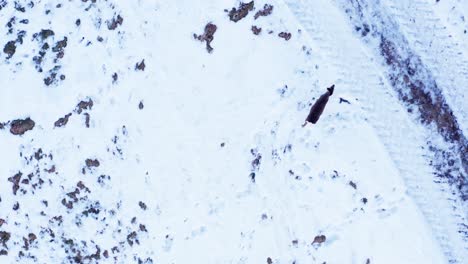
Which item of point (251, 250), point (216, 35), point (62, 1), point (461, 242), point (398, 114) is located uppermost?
point (62, 1)

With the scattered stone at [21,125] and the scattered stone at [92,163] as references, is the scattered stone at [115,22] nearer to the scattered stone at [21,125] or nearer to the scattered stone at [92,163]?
the scattered stone at [21,125]

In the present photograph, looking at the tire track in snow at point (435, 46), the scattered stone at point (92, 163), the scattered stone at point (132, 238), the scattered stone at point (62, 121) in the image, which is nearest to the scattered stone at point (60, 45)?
the scattered stone at point (62, 121)

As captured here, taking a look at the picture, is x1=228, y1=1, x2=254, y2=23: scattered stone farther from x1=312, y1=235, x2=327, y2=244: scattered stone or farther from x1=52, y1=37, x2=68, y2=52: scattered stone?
x1=312, y1=235, x2=327, y2=244: scattered stone

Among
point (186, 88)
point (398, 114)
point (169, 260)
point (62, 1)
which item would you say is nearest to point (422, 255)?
point (398, 114)

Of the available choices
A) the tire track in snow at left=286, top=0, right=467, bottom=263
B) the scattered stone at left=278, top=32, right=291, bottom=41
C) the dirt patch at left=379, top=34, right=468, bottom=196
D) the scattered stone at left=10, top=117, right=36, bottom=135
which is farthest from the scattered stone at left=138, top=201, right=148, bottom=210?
the dirt patch at left=379, top=34, right=468, bottom=196

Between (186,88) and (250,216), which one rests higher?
(186,88)

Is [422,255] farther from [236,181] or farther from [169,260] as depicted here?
[169,260]

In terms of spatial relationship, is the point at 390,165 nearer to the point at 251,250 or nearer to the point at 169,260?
the point at 251,250
